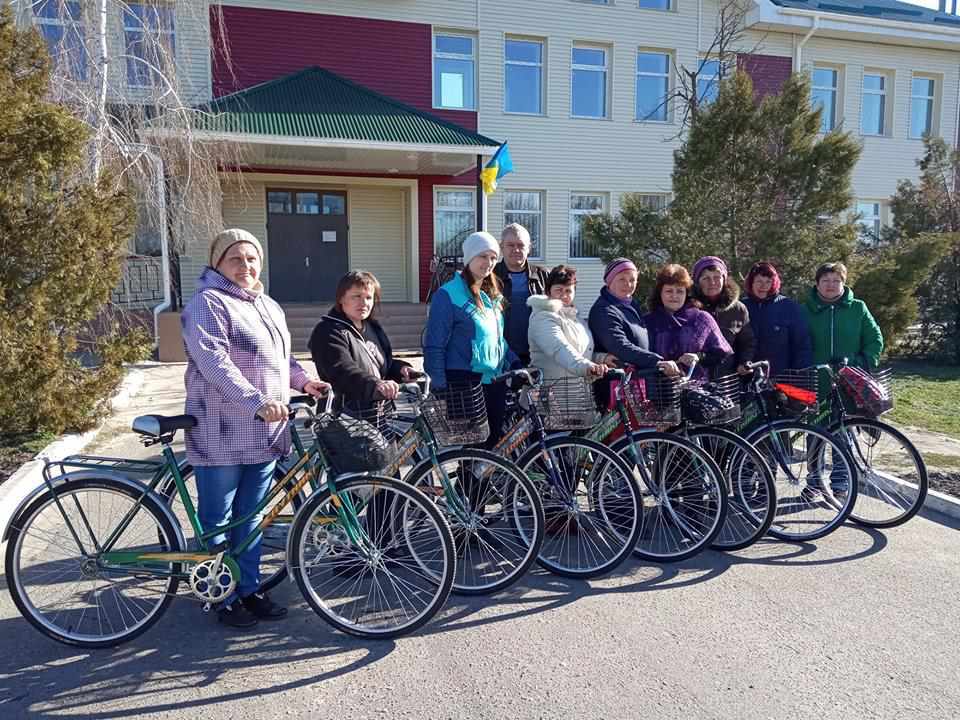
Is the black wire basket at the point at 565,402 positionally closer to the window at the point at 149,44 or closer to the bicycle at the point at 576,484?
the bicycle at the point at 576,484

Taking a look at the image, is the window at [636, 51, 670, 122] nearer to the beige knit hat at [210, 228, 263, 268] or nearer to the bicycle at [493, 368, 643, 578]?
the bicycle at [493, 368, 643, 578]

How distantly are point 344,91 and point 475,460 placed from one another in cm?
1274

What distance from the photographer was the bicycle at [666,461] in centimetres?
406

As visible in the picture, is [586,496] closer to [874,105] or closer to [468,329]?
[468,329]

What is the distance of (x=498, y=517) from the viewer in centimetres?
394

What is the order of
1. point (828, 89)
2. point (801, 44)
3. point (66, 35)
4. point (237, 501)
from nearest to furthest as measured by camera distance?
1. point (237, 501)
2. point (66, 35)
3. point (801, 44)
4. point (828, 89)

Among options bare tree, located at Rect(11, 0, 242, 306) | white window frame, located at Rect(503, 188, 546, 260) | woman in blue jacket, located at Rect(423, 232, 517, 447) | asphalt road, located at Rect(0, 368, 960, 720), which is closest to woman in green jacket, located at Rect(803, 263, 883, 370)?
asphalt road, located at Rect(0, 368, 960, 720)

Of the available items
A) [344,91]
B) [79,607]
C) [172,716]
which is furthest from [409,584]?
[344,91]

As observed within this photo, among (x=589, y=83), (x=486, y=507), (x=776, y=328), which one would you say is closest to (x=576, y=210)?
(x=589, y=83)

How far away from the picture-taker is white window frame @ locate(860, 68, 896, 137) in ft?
64.8

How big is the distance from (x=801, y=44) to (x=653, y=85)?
13.5 feet

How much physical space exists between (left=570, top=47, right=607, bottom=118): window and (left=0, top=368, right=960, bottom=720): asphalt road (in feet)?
51.4

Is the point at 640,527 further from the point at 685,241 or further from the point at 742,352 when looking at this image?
the point at 685,241

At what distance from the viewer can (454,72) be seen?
55.2 ft
